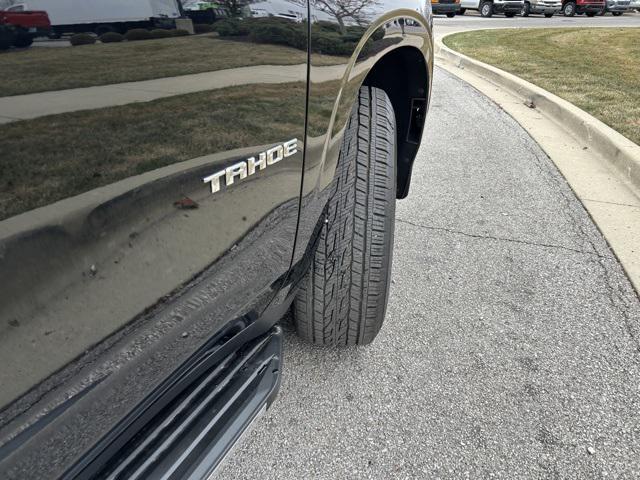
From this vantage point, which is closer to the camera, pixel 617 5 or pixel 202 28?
pixel 202 28

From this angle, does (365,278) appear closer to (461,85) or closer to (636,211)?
(636,211)

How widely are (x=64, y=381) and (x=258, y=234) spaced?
526 millimetres

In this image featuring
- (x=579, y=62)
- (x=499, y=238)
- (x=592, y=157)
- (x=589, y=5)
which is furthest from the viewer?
(x=589, y=5)

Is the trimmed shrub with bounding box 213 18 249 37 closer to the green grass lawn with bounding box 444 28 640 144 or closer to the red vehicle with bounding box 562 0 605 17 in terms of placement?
the green grass lawn with bounding box 444 28 640 144

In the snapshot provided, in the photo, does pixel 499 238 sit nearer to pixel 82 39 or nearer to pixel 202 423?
pixel 202 423

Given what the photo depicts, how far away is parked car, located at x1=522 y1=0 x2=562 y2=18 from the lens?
23562 mm

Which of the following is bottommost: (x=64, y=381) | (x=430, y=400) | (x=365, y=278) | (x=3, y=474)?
(x=430, y=400)

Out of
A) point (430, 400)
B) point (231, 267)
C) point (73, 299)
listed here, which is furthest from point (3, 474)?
point (430, 400)

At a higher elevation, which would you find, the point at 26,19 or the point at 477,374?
the point at 26,19

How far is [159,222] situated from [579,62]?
9.31 meters

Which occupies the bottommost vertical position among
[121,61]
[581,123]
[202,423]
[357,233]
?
[581,123]

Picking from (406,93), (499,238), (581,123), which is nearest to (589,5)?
(581,123)

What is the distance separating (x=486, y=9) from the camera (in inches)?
960

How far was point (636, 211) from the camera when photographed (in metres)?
3.33
